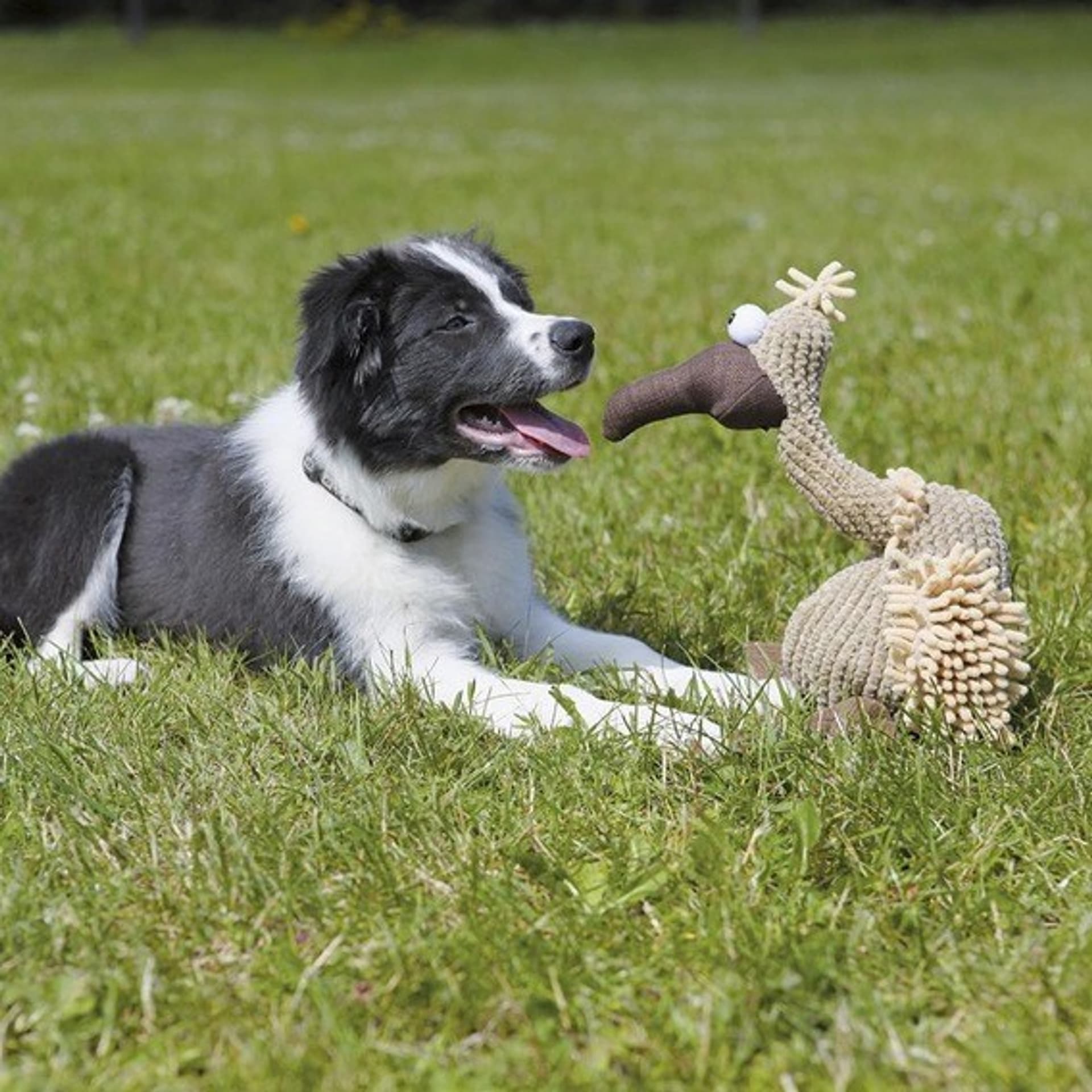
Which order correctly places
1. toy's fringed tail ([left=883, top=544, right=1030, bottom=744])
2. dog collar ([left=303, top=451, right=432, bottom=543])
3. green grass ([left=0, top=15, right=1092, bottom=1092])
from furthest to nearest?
dog collar ([left=303, top=451, right=432, bottom=543]), toy's fringed tail ([left=883, top=544, right=1030, bottom=744]), green grass ([left=0, top=15, right=1092, bottom=1092])

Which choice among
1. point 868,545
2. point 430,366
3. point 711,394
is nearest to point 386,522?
point 430,366

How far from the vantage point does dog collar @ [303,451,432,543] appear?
144 inches

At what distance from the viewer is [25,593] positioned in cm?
404

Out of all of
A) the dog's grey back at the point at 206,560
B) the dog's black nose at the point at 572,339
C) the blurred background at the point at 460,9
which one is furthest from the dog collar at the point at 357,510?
the blurred background at the point at 460,9

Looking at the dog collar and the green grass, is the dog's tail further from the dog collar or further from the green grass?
the dog collar

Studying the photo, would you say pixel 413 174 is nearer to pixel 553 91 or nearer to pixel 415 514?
pixel 415 514

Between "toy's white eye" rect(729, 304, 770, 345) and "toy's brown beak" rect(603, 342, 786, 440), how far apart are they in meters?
0.03

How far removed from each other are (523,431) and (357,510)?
0.43m

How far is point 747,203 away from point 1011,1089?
10.2 meters

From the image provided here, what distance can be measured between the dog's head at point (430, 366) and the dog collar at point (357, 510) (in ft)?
0.31

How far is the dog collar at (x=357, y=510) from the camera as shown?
144 inches

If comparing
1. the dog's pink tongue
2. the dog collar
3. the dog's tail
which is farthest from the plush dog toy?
the dog's tail

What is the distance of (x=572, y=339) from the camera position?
347 centimetres

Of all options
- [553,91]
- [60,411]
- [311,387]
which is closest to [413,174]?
[60,411]
